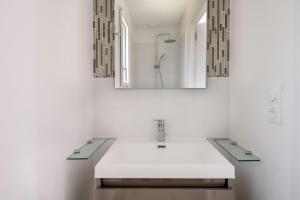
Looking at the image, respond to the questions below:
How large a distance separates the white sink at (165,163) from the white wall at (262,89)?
179 millimetres

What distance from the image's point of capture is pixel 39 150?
87 centimetres

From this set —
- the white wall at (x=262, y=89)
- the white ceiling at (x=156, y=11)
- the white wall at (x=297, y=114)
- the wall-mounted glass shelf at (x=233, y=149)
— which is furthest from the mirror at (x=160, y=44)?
the white wall at (x=297, y=114)

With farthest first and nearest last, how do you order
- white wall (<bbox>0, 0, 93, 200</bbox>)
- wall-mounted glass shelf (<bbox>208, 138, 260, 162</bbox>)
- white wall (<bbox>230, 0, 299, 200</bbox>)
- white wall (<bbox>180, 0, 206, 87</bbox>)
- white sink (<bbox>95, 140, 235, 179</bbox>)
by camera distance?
white wall (<bbox>180, 0, 206, 87</bbox>), wall-mounted glass shelf (<bbox>208, 138, 260, 162</bbox>), white sink (<bbox>95, 140, 235, 179</bbox>), white wall (<bbox>230, 0, 299, 200</bbox>), white wall (<bbox>0, 0, 93, 200</bbox>)

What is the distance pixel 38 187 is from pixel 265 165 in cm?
94

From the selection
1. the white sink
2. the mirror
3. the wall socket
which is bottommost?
the white sink

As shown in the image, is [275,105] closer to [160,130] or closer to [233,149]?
[233,149]

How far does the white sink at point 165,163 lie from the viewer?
3.20 ft

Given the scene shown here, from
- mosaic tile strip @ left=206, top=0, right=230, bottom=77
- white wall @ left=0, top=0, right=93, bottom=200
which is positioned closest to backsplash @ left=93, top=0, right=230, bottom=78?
mosaic tile strip @ left=206, top=0, right=230, bottom=77

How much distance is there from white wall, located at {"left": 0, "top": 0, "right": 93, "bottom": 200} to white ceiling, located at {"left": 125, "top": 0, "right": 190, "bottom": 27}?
1.04ft

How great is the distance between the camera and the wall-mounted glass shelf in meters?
1.08

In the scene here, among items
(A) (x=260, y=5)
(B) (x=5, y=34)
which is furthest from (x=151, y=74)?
(B) (x=5, y=34)

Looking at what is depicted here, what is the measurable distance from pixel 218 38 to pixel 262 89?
550 millimetres

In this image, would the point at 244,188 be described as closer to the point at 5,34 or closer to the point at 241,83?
the point at 241,83

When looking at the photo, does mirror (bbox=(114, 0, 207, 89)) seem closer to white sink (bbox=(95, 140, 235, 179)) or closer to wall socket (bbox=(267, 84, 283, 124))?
white sink (bbox=(95, 140, 235, 179))
